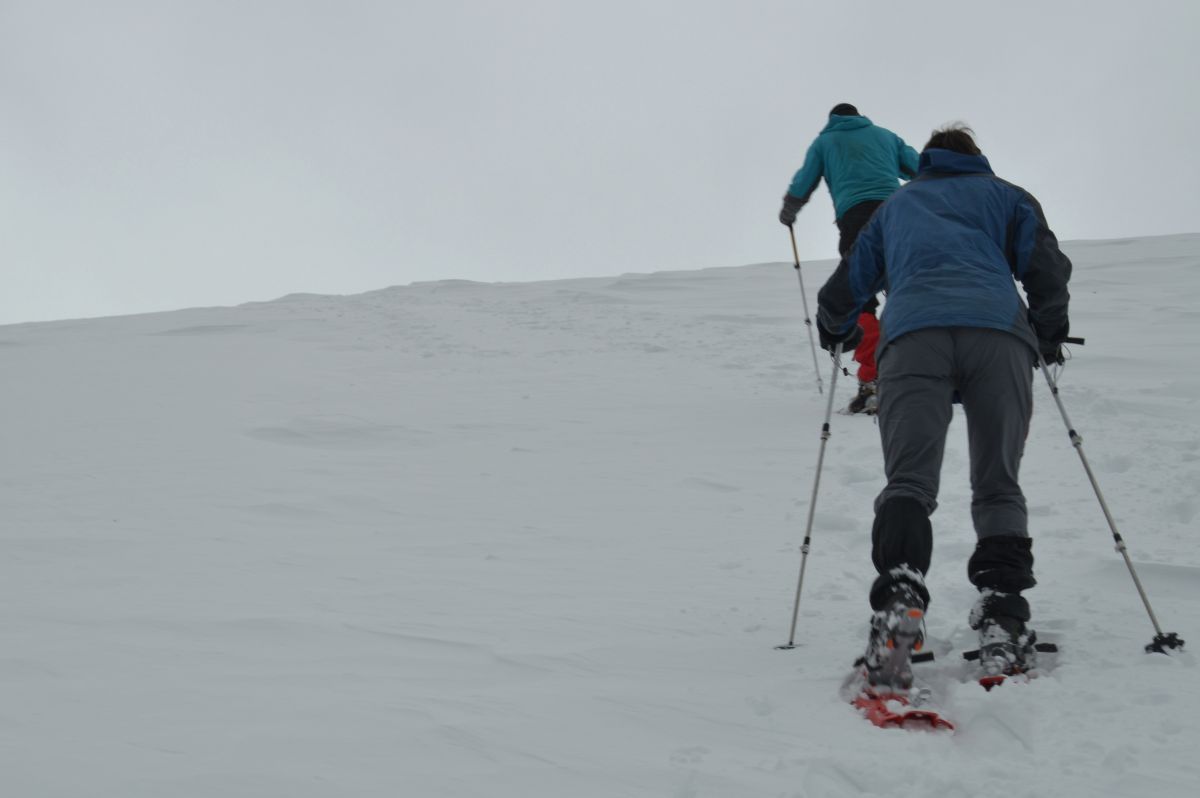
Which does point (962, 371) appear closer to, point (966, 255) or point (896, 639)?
point (966, 255)

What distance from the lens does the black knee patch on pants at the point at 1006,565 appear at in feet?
10.0

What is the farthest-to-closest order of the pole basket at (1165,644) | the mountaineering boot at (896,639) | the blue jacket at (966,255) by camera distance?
the blue jacket at (966,255) < the pole basket at (1165,644) < the mountaineering boot at (896,639)

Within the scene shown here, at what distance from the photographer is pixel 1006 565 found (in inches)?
121

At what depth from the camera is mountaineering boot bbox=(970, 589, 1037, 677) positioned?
2.88m

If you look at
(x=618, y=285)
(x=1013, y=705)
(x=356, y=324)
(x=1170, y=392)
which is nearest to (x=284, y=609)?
(x=1013, y=705)

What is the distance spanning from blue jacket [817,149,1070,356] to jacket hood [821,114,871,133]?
3108mm

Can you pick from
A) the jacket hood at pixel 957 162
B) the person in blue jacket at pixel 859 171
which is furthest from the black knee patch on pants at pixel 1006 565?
the person in blue jacket at pixel 859 171

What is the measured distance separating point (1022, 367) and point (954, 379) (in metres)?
0.21

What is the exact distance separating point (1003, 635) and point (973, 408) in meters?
0.68

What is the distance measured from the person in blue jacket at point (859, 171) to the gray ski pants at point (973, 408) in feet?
10.1

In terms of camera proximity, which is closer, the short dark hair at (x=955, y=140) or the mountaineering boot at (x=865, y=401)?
the short dark hair at (x=955, y=140)

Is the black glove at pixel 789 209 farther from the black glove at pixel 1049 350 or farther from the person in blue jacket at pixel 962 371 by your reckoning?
the black glove at pixel 1049 350

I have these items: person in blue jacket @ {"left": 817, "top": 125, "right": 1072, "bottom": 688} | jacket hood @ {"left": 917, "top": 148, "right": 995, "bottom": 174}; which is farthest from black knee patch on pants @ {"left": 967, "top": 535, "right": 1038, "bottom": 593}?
jacket hood @ {"left": 917, "top": 148, "right": 995, "bottom": 174}

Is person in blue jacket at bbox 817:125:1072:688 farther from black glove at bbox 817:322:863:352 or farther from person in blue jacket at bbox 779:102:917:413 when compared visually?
person in blue jacket at bbox 779:102:917:413
